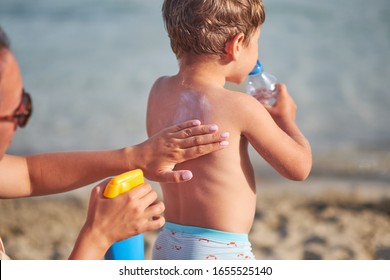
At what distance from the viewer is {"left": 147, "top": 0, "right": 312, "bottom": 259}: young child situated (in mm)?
2002

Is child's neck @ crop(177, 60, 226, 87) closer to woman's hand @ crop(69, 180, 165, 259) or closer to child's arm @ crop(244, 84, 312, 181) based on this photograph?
child's arm @ crop(244, 84, 312, 181)

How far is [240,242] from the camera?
2035 millimetres

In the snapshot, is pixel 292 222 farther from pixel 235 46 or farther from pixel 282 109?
pixel 235 46

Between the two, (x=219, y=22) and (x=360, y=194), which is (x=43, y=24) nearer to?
(x=360, y=194)

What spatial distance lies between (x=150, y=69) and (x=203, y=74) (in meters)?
4.83

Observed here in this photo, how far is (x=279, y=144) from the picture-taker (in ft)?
6.70

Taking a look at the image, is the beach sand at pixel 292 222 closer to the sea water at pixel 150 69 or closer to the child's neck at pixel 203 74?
the sea water at pixel 150 69

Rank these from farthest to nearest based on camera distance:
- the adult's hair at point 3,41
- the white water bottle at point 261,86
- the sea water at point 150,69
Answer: the sea water at point 150,69 < the white water bottle at point 261,86 < the adult's hair at point 3,41

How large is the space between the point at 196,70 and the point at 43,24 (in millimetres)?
6628

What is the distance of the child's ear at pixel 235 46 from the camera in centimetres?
207

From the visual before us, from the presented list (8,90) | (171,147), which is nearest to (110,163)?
(171,147)

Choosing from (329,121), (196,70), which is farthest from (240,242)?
(329,121)

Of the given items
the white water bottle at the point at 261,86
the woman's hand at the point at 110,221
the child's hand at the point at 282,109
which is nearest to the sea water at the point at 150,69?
the white water bottle at the point at 261,86

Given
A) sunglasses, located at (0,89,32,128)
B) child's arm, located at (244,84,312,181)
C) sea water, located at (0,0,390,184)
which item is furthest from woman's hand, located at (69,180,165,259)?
sea water, located at (0,0,390,184)
